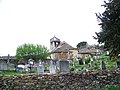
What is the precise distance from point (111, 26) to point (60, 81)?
3874mm

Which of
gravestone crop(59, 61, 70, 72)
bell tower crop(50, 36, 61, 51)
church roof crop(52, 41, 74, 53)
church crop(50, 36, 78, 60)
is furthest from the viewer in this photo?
bell tower crop(50, 36, 61, 51)

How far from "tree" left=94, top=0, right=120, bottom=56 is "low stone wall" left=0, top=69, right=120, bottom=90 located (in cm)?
159

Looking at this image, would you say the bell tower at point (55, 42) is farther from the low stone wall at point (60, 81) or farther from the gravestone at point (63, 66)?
the low stone wall at point (60, 81)

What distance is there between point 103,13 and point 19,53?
66.1 m

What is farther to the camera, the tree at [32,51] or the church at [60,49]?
the church at [60,49]

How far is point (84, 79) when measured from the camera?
48.9 ft

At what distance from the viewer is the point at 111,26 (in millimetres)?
14742

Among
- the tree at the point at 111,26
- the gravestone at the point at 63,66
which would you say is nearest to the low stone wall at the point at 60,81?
the tree at the point at 111,26

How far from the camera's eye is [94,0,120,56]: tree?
14.5m

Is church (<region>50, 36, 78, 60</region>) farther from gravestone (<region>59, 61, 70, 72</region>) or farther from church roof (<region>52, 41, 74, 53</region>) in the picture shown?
gravestone (<region>59, 61, 70, 72</region>)

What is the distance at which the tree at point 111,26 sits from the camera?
47.5 feet

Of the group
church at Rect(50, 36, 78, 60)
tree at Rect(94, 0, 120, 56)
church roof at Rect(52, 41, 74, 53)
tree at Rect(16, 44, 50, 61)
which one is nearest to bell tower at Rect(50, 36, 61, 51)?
church at Rect(50, 36, 78, 60)

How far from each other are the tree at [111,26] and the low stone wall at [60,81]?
5.22ft

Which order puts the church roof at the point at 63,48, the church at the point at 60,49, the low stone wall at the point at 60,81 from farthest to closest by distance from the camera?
the church roof at the point at 63,48, the church at the point at 60,49, the low stone wall at the point at 60,81
